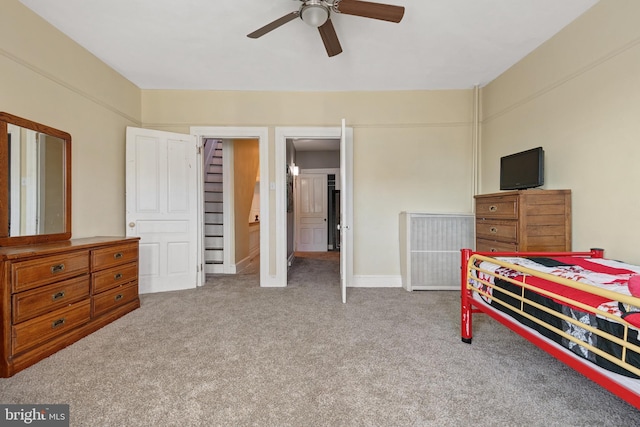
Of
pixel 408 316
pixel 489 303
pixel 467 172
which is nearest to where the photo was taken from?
pixel 489 303

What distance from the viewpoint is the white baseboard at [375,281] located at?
381 centimetres

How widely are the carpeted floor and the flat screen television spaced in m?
1.34

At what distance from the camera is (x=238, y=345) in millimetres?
2137

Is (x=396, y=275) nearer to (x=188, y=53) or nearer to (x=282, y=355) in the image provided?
(x=282, y=355)

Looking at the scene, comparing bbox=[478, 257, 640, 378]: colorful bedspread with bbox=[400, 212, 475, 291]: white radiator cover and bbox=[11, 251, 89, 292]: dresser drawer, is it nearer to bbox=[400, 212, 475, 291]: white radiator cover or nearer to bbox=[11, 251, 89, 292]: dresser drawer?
bbox=[400, 212, 475, 291]: white radiator cover

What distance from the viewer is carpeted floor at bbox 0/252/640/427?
4.59ft

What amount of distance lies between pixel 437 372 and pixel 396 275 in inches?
82.1

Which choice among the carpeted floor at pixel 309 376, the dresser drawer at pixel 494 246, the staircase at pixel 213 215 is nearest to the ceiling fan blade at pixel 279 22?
the carpeted floor at pixel 309 376

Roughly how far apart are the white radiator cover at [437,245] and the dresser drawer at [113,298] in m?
3.15

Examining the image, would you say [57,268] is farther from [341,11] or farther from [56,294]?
[341,11]

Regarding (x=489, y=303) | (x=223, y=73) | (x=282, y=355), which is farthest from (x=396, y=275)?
(x=223, y=73)

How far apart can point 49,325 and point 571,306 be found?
3.17 metres

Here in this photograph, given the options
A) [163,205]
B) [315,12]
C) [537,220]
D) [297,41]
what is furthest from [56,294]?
[537,220]

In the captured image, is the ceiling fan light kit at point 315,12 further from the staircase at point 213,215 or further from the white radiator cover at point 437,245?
the staircase at point 213,215
